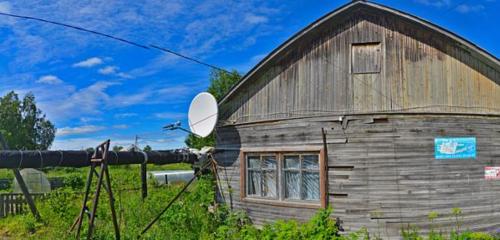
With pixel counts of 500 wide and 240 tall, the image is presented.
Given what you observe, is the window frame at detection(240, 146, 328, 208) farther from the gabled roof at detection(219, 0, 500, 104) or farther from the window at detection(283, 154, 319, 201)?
the gabled roof at detection(219, 0, 500, 104)

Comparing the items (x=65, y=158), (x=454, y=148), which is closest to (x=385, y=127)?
(x=454, y=148)

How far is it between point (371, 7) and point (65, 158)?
8.10 m

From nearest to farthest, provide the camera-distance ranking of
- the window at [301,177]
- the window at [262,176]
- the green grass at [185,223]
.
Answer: the green grass at [185,223] < the window at [301,177] < the window at [262,176]

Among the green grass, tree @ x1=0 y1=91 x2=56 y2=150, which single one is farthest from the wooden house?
tree @ x1=0 y1=91 x2=56 y2=150

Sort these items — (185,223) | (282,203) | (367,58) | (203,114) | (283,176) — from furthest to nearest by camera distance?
(203,114) → (185,223) → (283,176) → (282,203) → (367,58)

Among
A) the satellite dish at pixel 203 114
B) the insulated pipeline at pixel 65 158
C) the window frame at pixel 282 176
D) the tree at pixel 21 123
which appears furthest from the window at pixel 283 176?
the tree at pixel 21 123

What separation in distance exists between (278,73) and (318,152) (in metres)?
2.38

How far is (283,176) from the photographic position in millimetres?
9969

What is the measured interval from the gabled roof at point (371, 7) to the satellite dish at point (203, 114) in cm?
44

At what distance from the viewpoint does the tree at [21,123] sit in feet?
161

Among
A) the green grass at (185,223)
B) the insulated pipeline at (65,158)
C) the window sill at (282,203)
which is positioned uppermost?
the insulated pipeline at (65,158)

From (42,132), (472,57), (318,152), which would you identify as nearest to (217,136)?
(318,152)

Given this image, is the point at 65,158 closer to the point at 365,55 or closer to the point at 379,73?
the point at 365,55

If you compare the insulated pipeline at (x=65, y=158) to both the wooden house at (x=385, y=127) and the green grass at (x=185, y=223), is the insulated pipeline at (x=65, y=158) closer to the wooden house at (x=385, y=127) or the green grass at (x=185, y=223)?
the green grass at (x=185, y=223)
